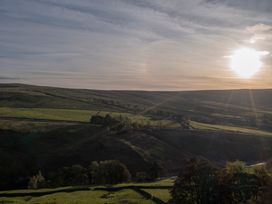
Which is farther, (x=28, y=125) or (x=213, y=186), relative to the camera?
(x=28, y=125)

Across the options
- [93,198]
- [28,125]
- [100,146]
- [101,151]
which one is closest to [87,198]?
[93,198]

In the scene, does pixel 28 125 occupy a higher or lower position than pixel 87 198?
lower

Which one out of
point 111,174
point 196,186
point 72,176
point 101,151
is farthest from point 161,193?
point 101,151

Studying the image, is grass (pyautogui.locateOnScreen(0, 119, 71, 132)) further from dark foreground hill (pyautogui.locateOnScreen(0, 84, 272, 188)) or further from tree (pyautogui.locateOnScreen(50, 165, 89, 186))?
tree (pyautogui.locateOnScreen(50, 165, 89, 186))

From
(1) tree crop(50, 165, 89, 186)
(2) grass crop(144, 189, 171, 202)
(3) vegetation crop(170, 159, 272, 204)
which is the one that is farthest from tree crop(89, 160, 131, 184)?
(3) vegetation crop(170, 159, 272, 204)

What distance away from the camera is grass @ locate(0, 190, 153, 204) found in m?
60.7

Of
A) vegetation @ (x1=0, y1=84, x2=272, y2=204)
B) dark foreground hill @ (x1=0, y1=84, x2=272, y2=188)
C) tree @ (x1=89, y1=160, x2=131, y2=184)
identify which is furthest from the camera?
dark foreground hill @ (x1=0, y1=84, x2=272, y2=188)

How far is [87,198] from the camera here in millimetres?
63750

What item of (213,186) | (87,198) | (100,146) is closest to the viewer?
(213,186)

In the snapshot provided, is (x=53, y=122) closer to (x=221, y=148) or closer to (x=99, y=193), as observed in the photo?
(x=221, y=148)

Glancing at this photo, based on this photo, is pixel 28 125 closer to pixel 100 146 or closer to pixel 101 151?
pixel 100 146

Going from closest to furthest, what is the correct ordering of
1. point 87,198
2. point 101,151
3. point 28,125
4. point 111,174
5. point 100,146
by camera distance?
1. point 87,198
2. point 111,174
3. point 101,151
4. point 100,146
5. point 28,125

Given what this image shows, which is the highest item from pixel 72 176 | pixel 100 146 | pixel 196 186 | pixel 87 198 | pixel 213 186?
pixel 213 186

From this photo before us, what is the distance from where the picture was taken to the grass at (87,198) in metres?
60.7
